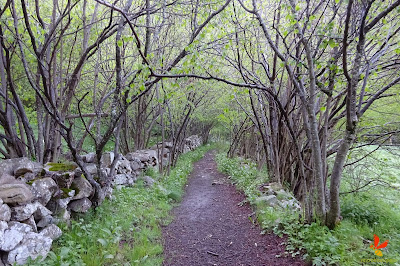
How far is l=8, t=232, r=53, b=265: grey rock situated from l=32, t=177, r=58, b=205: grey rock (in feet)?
2.08

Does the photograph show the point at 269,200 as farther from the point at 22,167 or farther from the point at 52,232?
the point at 22,167

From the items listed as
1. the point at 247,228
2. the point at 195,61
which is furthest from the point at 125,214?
the point at 195,61

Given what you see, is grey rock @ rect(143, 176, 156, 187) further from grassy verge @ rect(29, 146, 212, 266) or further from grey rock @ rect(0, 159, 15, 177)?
grey rock @ rect(0, 159, 15, 177)

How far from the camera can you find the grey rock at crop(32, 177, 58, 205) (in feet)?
11.4

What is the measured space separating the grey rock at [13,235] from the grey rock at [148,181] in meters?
4.69

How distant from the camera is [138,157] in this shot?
8.78 m

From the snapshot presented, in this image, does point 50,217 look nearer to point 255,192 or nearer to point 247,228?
point 247,228

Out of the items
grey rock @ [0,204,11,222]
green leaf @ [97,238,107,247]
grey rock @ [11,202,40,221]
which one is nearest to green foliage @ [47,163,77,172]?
grey rock @ [11,202,40,221]

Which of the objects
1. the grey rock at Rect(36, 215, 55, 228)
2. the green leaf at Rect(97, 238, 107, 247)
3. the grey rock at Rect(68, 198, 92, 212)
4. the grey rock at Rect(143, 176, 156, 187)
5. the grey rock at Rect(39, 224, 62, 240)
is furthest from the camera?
the grey rock at Rect(143, 176, 156, 187)

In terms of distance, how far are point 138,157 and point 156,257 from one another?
525 cm

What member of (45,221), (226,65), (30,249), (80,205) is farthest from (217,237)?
(226,65)

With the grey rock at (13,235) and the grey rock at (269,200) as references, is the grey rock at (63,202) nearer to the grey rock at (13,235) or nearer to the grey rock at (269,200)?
the grey rock at (13,235)

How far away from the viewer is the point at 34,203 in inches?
130

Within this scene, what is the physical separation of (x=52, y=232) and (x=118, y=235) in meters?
0.99
